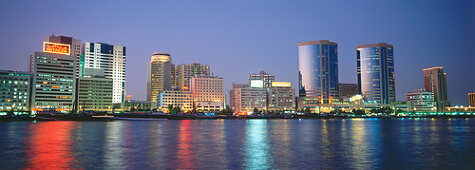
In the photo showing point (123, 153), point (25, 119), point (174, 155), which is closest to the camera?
point (174, 155)

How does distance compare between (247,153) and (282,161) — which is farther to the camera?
(247,153)

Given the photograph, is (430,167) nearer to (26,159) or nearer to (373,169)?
(373,169)

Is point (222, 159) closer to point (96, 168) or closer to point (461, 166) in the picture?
point (96, 168)

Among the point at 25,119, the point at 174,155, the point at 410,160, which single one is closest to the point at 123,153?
the point at 174,155

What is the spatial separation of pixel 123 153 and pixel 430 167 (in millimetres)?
30827

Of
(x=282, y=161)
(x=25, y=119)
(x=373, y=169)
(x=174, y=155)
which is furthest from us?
(x=25, y=119)

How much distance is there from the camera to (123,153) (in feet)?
129

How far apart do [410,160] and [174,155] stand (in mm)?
23826

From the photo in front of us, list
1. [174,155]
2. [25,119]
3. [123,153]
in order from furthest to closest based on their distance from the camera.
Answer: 1. [25,119]
2. [123,153]
3. [174,155]

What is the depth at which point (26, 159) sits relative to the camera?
3356 centimetres

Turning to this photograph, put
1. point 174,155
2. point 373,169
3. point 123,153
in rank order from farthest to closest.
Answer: point 123,153 → point 174,155 → point 373,169

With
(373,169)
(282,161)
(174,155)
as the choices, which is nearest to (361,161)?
(373,169)

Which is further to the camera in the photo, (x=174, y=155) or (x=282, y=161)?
(x=174, y=155)

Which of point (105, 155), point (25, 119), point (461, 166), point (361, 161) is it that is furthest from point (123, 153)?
point (25, 119)
